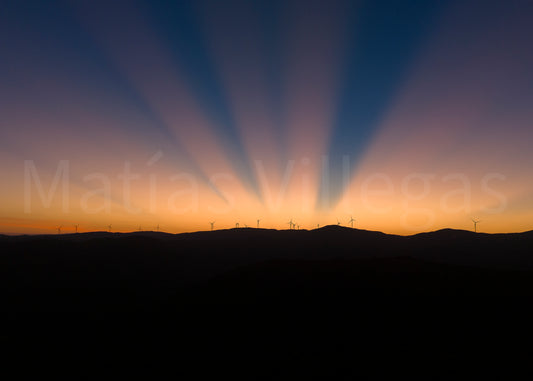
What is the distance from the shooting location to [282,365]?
639 inches

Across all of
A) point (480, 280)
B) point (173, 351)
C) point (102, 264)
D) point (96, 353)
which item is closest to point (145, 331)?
point (96, 353)

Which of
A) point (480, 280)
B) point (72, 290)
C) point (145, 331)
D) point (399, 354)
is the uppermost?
point (480, 280)

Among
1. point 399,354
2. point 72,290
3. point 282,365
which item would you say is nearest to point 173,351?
point 282,365

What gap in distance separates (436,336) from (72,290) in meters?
61.1

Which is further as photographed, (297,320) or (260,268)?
(260,268)

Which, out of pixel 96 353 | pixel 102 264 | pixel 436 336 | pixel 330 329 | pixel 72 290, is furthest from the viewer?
pixel 102 264

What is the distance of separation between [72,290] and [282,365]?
53222mm

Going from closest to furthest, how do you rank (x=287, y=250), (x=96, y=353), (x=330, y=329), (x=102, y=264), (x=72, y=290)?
(x=330, y=329) → (x=96, y=353) → (x=72, y=290) → (x=102, y=264) → (x=287, y=250)

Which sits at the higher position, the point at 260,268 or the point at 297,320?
the point at 260,268

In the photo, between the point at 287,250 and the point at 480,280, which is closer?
the point at 480,280

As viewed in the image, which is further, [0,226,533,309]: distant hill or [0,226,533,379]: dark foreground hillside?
[0,226,533,309]: distant hill

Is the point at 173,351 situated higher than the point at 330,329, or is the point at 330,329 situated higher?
the point at 330,329

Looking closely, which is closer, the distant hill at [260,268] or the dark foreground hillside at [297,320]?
the dark foreground hillside at [297,320]

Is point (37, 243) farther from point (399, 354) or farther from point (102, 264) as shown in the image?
point (399, 354)
